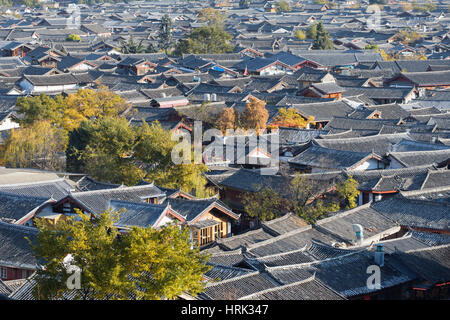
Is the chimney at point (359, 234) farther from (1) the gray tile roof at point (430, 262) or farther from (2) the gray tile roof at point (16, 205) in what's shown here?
(2) the gray tile roof at point (16, 205)

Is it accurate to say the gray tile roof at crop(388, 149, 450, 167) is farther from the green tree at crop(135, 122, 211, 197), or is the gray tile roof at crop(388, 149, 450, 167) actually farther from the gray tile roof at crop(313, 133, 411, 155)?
the green tree at crop(135, 122, 211, 197)

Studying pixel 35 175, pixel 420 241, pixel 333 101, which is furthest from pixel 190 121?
pixel 420 241

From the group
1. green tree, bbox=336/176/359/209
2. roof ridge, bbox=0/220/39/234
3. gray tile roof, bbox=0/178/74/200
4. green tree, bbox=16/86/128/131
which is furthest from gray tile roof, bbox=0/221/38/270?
green tree, bbox=16/86/128/131

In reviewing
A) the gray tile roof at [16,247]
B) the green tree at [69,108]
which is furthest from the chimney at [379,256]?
the green tree at [69,108]

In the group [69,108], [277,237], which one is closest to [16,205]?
[277,237]

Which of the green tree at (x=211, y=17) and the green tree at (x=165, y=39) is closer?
the green tree at (x=165, y=39)

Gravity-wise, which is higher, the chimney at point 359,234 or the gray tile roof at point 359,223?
the chimney at point 359,234
